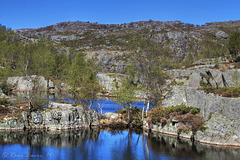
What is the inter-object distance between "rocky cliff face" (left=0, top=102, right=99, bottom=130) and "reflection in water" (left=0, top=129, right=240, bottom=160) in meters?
2.48

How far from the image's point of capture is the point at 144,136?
161 feet

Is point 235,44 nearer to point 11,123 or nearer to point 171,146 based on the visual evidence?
point 171,146

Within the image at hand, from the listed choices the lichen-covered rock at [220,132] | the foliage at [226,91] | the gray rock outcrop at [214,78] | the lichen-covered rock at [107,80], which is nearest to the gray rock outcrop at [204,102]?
the lichen-covered rock at [220,132]

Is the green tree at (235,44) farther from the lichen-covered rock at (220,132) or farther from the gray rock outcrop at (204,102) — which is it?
the lichen-covered rock at (220,132)

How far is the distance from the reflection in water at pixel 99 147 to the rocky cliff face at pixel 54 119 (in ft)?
8.14

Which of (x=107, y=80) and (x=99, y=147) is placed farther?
(x=107, y=80)

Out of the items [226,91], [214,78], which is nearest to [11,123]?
[226,91]

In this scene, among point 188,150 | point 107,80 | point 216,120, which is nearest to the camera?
point 188,150

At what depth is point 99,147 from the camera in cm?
3947

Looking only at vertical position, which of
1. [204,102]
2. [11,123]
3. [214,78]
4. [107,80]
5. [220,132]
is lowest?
[220,132]

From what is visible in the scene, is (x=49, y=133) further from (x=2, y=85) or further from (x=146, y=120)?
(x=2, y=85)

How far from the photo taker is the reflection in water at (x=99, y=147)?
34375 millimetres

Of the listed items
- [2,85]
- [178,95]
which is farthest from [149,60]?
[2,85]

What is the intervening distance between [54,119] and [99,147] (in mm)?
17578
